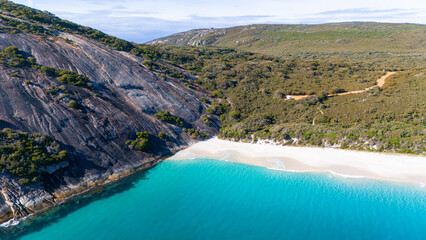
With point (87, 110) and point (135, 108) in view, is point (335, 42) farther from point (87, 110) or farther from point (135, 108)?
point (87, 110)

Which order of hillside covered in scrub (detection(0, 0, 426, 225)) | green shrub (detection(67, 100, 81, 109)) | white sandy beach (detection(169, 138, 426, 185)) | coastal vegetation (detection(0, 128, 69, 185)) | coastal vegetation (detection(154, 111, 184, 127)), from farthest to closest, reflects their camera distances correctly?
coastal vegetation (detection(154, 111, 184, 127)) → green shrub (detection(67, 100, 81, 109)) → white sandy beach (detection(169, 138, 426, 185)) → hillside covered in scrub (detection(0, 0, 426, 225)) → coastal vegetation (detection(0, 128, 69, 185))

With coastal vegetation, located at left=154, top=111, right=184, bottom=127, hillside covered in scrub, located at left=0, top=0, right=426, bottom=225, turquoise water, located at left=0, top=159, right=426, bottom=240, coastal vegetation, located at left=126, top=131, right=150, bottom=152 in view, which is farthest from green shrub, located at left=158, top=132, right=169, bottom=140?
turquoise water, located at left=0, top=159, right=426, bottom=240

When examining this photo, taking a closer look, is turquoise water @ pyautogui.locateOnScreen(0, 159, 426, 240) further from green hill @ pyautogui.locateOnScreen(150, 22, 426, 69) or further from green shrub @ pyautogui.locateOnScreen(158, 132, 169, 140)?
green hill @ pyautogui.locateOnScreen(150, 22, 426, 69)

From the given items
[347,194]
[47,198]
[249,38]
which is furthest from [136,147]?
[249,38]

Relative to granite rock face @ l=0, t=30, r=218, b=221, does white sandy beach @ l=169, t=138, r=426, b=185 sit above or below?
below

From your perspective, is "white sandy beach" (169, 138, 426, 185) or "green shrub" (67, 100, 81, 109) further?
"green shrub" (67, 100, 81, 109)

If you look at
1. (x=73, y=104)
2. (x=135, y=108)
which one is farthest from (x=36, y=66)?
(x=135, y=108)

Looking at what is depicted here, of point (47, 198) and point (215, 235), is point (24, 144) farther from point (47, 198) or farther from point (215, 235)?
point (215, 235)
